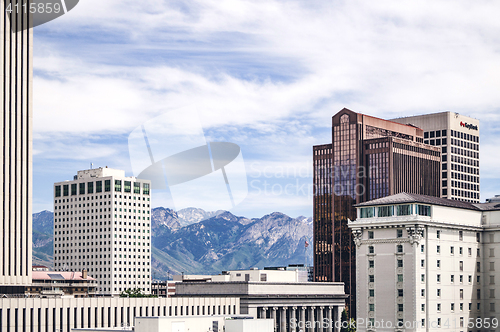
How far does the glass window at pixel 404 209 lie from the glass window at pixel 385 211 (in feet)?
5.66

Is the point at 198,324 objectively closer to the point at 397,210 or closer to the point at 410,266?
the point at 410,266

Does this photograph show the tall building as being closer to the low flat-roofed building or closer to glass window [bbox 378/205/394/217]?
glass window [bbox 378/205/394/217]

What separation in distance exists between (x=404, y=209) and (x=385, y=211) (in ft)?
18.0

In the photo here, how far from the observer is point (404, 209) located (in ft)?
632

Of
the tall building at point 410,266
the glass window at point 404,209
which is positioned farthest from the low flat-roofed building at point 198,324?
the glass window at point 404,209

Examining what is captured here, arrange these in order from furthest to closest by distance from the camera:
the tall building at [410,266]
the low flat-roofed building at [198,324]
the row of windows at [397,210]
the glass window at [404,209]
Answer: the glass window at [404,209] → the row of windows at [397,210] → the tall building at [410,266] → the low flat-roofed building at [198,324]

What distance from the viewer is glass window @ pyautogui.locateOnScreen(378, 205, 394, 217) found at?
195000 millimetres

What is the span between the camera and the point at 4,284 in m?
195

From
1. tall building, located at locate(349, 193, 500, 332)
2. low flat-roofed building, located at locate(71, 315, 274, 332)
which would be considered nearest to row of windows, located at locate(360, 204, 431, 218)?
tall building, located at locate(349, 193, 500, 332)

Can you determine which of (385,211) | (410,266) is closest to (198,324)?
(410,266)

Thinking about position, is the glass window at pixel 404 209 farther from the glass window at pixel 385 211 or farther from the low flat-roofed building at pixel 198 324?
the low flat-roofed building at pixel 198 324

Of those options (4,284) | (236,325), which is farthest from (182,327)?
(4,284)

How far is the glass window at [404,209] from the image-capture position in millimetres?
191250

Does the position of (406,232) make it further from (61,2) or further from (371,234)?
(61,2)
